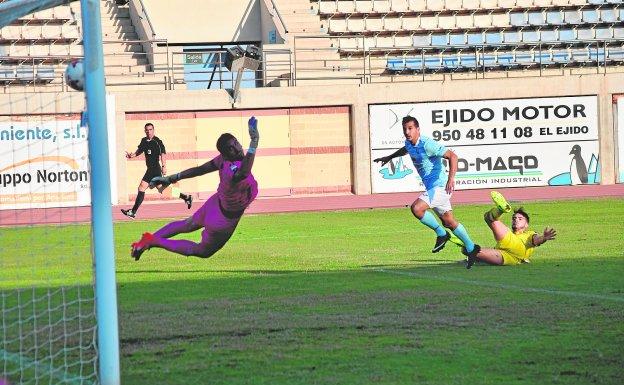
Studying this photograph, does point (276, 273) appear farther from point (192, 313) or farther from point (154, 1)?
point (154, 1)

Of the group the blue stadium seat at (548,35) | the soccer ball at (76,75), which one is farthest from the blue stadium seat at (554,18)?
the soccer ball at (76,75)

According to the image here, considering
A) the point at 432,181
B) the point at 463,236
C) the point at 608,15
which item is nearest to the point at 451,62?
the point at 608,15

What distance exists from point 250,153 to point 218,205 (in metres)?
0.88

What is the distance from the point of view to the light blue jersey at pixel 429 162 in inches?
627

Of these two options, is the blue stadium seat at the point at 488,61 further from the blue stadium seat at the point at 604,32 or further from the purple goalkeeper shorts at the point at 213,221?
the purple goalkeeper shorts at the point at 213,221

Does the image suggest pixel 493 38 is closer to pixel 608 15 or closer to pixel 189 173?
pixel 608 15

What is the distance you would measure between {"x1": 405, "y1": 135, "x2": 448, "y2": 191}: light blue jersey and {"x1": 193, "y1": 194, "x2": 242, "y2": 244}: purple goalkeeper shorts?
2.82m

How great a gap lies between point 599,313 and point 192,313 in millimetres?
3466

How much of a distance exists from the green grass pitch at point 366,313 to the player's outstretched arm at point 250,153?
1.21 metres

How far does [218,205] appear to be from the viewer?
14.5m

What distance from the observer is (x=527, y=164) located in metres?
34.6

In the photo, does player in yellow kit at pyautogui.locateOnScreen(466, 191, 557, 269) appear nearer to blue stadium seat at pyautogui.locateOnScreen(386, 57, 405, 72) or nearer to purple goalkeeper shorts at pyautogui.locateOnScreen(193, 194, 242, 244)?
purple goalkeeper shorts at pyautogui.locateOnScreen(193, 194, 242, 244)

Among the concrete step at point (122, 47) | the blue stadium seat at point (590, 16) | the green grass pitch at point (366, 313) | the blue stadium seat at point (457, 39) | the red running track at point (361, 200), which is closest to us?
the green grass pitch at point (366, 313)

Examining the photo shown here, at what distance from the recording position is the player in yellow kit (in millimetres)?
14273
